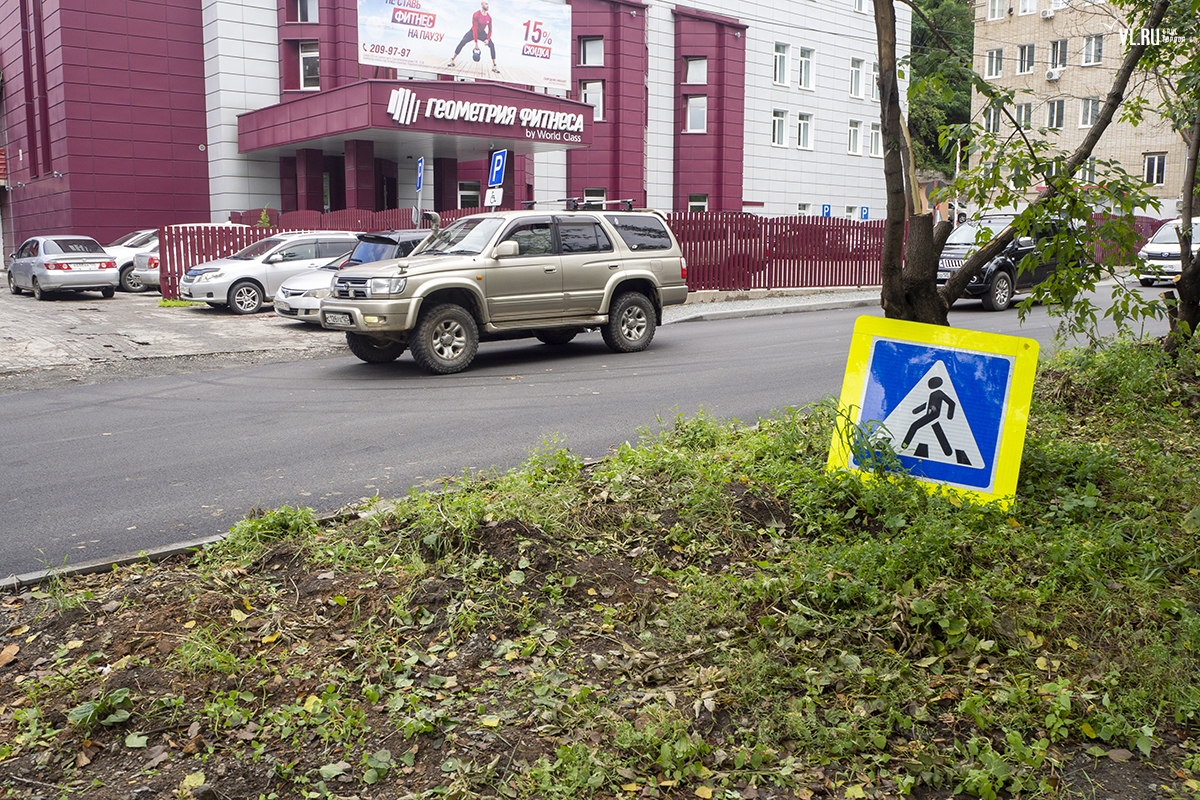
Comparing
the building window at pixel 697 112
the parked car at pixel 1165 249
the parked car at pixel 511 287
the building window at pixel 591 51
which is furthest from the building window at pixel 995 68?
the parked car at pixel 511 287

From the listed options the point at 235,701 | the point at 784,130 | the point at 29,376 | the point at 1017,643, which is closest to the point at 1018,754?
the point at 1017,643

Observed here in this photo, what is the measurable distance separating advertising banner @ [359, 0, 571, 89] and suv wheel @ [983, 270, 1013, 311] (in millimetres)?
21222

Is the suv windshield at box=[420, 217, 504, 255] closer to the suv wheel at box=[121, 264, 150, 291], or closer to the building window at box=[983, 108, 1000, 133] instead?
the building window at box=[983, 108, 1000, 133]

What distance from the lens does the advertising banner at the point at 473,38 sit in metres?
31.3

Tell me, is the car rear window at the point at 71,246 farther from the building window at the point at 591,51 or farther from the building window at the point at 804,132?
the building window at the point at 804,132

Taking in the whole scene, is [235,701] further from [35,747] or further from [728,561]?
[728,561]

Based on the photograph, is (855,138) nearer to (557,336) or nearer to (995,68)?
(995,68)

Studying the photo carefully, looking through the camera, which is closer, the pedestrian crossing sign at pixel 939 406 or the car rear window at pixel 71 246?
the pedestrian crossing sign at pixel 939 406

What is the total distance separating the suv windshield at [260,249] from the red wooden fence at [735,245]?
2.59m

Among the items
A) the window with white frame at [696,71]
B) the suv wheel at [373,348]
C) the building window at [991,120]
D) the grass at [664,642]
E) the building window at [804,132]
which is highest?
the window with white frame at [696,71]

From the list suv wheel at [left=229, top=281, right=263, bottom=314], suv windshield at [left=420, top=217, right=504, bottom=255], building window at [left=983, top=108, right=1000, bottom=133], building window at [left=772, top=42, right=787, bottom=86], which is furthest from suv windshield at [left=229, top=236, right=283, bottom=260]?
building window at [left=772, top=42, right=787, bottom=86]

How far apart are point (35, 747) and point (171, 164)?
1354 inches

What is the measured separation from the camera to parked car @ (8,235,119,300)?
73.4ft

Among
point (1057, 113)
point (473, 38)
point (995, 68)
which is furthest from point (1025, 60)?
point (473, 38)
